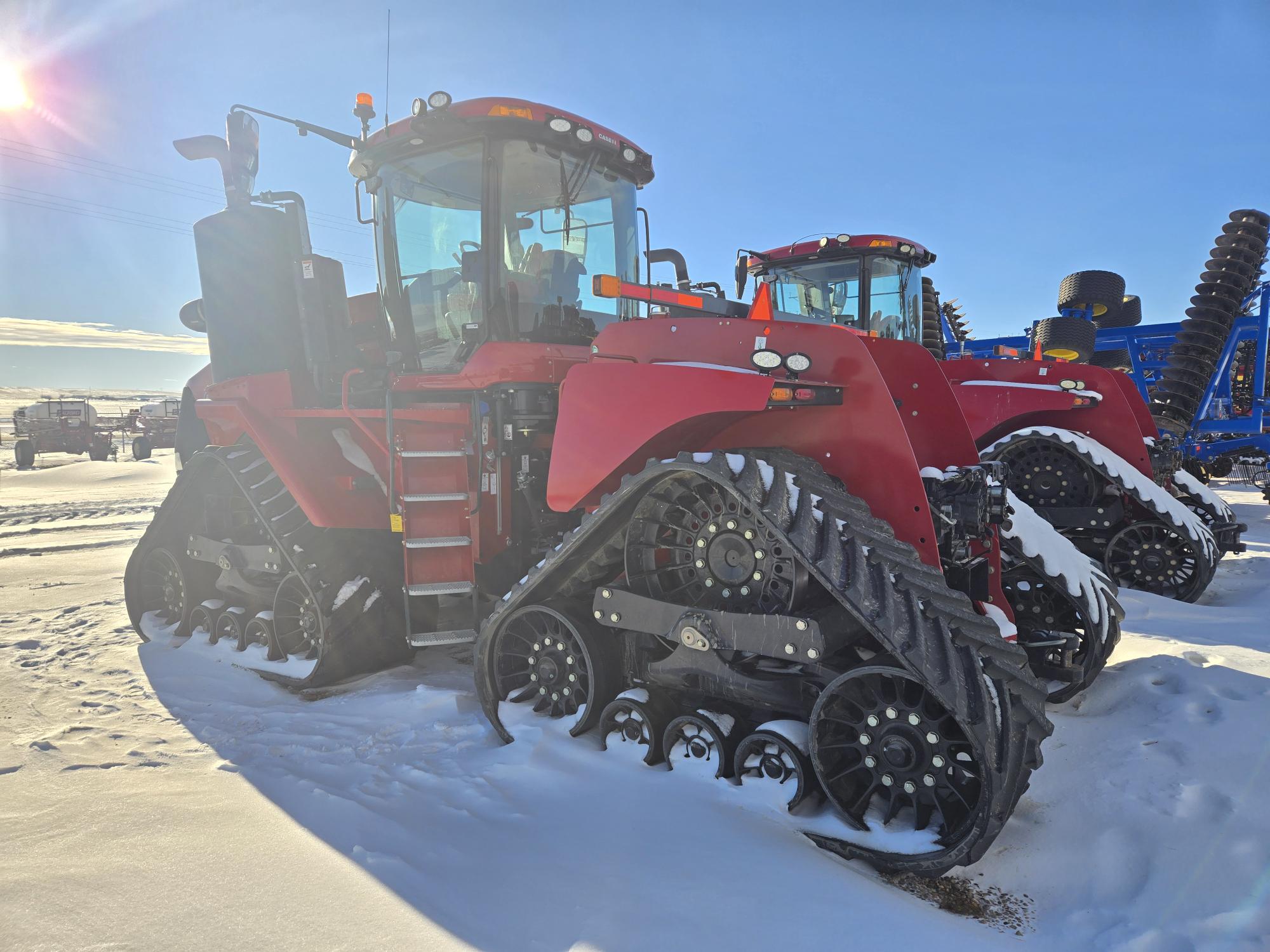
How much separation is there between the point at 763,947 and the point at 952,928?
1.88ft

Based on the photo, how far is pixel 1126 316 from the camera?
591 inches

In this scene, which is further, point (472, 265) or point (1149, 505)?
point (1149, 505)

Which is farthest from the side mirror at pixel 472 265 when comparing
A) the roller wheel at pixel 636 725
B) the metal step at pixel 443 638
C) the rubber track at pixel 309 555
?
the roller wheel at pixel 636 725

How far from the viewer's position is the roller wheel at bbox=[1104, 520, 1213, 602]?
5.98 metres

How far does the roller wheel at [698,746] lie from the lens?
2.89m

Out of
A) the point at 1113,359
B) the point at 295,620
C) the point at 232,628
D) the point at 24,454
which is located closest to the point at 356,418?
the point at 295,620

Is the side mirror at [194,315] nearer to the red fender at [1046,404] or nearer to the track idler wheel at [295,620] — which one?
the track idler wheel at [295,620]

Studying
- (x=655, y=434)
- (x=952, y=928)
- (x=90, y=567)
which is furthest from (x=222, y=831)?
(x=90, y=567)

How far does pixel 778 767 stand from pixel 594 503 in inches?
49.4

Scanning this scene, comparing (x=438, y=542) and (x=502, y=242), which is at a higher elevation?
(x=502, y=242)

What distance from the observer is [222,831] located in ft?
8.84

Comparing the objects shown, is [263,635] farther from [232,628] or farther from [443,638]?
[443,638]

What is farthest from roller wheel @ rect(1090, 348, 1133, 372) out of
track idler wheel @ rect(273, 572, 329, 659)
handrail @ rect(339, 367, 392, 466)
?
track idler wheel @ rect(273, 572, 329, 659)

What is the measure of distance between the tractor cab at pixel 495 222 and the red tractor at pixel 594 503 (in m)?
0.02
